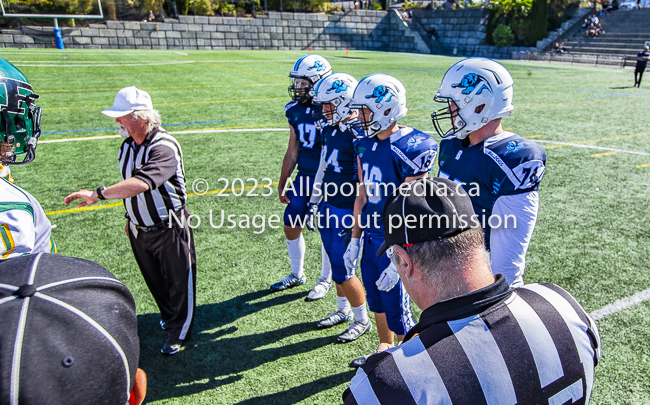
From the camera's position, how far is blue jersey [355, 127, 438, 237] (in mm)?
3479

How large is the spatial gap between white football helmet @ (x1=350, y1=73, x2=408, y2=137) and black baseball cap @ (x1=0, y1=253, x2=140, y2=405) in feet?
8.69

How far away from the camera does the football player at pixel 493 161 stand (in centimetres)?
281

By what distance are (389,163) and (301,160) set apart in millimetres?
1625

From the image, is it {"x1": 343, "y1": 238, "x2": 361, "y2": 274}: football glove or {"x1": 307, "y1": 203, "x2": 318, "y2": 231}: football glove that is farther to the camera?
{"x1": 307, "y1": 203, "x2": 318, "y2": 231}: football glove

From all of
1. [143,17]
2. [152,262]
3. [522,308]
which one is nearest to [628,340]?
[522,308]

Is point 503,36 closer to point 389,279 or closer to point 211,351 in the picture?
point 389,279

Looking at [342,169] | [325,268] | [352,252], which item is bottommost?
[325,268]

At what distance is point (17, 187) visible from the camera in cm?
183

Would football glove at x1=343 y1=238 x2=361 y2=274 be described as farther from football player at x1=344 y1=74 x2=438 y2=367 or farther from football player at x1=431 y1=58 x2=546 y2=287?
football player at x1=431 y1=58 x2=546 y2=287

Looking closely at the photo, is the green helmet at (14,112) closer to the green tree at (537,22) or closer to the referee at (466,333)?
the referee at (466,333)

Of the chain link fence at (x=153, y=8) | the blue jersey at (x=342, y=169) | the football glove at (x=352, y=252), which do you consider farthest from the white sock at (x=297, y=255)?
the chain link fence at (x=153, y=8)

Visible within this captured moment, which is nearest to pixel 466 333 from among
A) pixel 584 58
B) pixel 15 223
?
pixel 15 223

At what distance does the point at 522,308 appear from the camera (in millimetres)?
1533

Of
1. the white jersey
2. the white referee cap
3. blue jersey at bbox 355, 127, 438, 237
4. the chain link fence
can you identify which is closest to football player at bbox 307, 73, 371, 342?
blue jersey at bbox 355, 127, 438, 237
